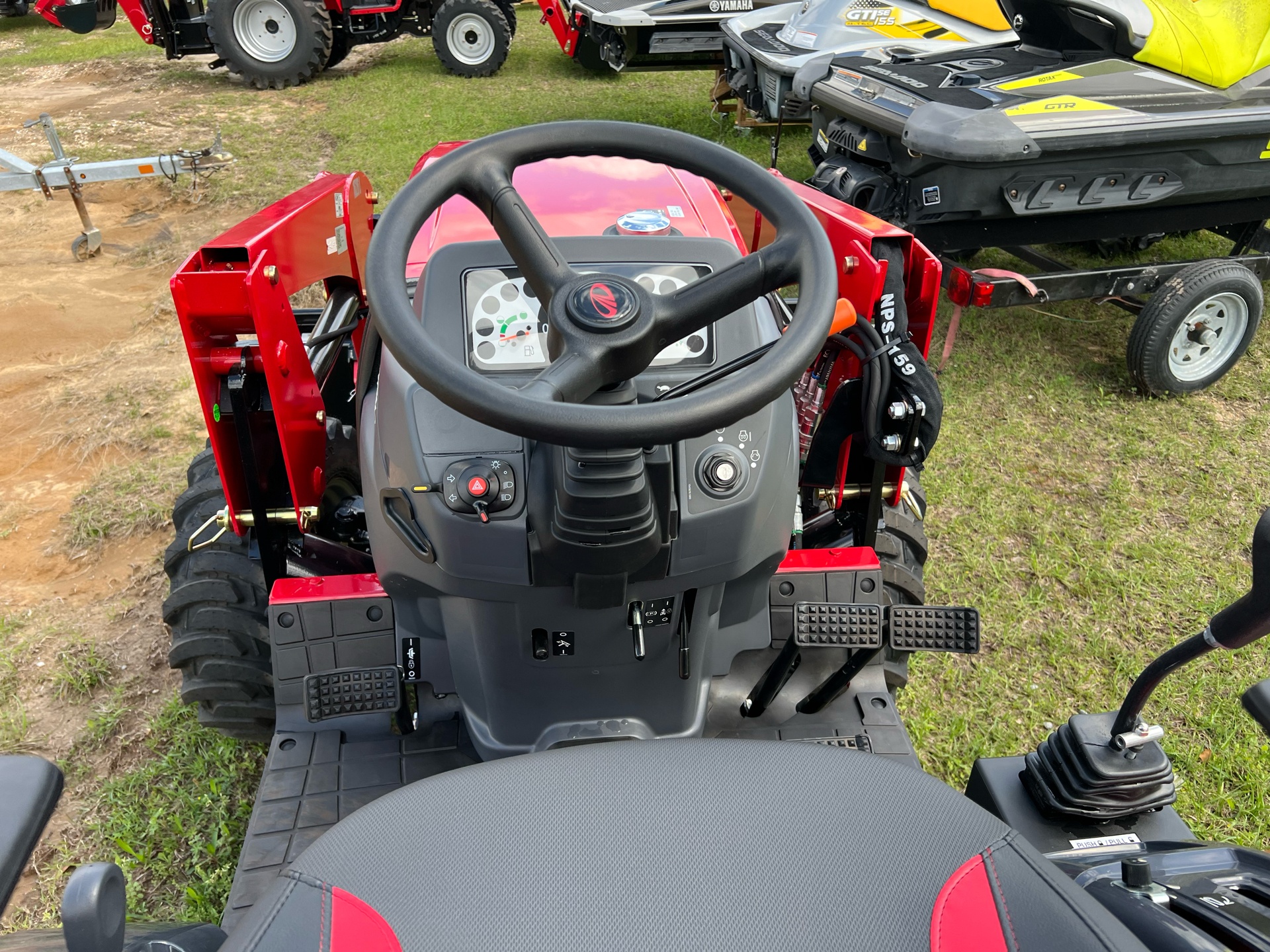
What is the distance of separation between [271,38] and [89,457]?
24.4 feet

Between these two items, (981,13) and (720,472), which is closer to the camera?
(720,472)

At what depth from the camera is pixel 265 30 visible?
9.45 metres

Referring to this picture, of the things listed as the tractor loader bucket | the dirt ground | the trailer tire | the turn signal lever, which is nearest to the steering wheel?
the turn signal lever

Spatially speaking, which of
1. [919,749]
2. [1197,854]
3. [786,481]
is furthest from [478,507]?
[919,749]

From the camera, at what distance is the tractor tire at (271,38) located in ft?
29.9

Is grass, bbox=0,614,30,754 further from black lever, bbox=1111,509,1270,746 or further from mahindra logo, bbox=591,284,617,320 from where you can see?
black lever, bbox=1111,509,1270,746

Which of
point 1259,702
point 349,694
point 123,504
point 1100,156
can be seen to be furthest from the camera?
point 1100,156

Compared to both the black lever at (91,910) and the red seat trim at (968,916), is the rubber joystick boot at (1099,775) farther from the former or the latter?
the black lever at (91,910)

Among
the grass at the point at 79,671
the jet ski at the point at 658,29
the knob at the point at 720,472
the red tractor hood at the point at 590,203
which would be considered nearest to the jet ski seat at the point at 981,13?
the red tractor hood at the point at 590,203

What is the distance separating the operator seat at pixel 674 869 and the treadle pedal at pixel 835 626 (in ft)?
2.39

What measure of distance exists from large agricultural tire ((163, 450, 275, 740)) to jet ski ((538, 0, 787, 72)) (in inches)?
275

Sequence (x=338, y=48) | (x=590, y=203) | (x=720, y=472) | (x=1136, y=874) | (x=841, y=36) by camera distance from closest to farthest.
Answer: (x=1136, y=874) < (x=720, y=472) < (x=590, y=203) < (x=841, y=36) < (x=338, y=48)

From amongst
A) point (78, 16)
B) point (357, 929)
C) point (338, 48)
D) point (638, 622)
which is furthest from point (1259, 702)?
point (78, 16)

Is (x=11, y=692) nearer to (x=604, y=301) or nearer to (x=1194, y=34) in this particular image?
(x=604, y=301)
